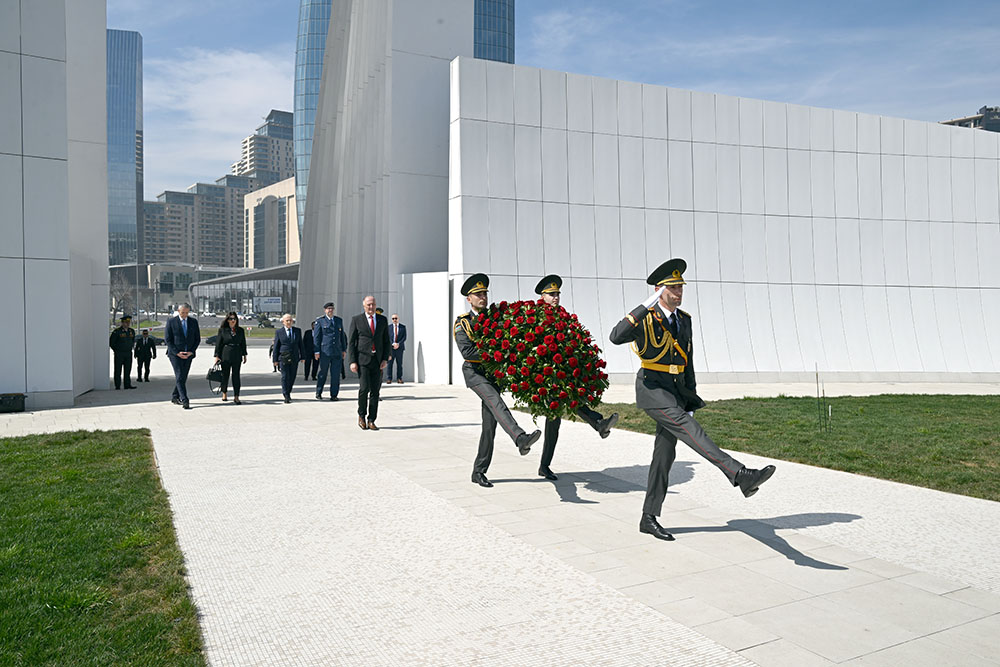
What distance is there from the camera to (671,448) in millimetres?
5980

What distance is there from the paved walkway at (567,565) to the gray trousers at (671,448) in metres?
0.39

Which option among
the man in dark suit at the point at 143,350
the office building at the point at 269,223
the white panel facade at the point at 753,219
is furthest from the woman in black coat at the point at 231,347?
the office building at the point at 269,223

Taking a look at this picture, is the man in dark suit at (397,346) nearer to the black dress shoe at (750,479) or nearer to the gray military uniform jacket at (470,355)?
the gray military uniform jacket at (470,355)

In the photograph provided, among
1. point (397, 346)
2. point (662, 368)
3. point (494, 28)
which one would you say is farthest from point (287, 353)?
point (494, 28)

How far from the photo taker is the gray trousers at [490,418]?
7.10m

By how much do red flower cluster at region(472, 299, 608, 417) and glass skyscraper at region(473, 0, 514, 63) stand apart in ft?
387

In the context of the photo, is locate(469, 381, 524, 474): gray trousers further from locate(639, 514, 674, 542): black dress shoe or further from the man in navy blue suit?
the man in navy blue suit

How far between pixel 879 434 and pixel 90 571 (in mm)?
10333

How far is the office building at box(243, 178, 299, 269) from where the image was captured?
14925cm

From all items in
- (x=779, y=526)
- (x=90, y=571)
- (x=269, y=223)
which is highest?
(x=269, y=223)

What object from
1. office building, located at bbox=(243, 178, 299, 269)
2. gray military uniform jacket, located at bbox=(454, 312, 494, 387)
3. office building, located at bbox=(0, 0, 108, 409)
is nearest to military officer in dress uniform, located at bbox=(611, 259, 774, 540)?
gray military uniform jacket, located at bbox=(454, 312, 494, 387)

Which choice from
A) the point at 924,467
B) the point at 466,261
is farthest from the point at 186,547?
the point at 466,261

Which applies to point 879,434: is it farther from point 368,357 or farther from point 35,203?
point 35,203

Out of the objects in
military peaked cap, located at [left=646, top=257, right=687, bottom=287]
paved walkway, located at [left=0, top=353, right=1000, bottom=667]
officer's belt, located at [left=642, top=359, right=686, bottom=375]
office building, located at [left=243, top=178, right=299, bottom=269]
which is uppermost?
office building, located at [left=243, top=178, right=299, bottom=269]
